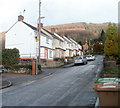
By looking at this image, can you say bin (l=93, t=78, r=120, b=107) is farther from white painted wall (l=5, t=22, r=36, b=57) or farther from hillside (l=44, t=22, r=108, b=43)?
hillside (l=44, t=22, r=108, b=43)

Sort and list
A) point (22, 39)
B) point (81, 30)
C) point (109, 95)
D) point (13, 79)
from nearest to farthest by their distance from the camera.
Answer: point (109, 95)
point (13, 79)
point (22, 39)
point (81, 30)

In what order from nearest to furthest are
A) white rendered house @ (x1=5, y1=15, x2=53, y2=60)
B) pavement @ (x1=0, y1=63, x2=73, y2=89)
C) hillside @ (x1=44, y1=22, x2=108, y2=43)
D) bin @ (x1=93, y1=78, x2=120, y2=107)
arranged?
bin @ (x1=93, y1=78, x2=120, y2=107) < pavement @ (x1=0, y1=63, x2=73, y2=89) < white rendered house @ (x1=5, y1=15, x2=53, y2=60) < hillside @ (x1=44, y1=22, x2=108, y2=43)

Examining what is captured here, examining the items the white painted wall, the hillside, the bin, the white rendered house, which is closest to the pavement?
the bin

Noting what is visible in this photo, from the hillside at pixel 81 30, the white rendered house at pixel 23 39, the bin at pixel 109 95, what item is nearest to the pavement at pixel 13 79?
the bin at pixel 109 95

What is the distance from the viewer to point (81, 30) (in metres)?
134

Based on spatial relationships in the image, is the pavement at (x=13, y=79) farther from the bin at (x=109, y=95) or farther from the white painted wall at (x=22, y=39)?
the white painted wall at (x=22, y=39)

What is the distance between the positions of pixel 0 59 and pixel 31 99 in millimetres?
19184

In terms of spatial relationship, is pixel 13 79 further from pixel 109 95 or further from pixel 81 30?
pixel 81 30

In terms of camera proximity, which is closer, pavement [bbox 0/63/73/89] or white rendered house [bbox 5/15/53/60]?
pavement [bbox 0/63/73/89]

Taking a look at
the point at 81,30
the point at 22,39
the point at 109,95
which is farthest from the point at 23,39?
the point at 81,30

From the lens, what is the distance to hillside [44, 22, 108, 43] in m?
120

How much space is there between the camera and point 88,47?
9738cm

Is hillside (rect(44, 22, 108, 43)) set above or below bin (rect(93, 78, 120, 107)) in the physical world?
above

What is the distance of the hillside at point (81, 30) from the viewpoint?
120 meters
